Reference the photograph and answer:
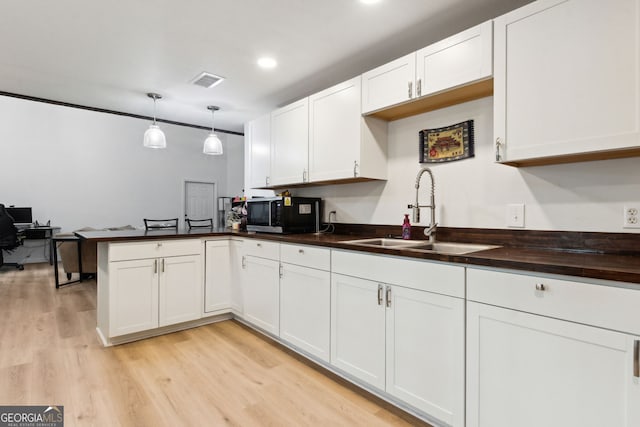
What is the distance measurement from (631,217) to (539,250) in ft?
1.33

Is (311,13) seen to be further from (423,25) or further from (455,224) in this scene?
(455,224)

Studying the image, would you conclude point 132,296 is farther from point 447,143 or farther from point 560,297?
point 560,297

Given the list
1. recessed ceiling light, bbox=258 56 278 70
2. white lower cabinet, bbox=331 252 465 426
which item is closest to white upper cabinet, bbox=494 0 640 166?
white lower cabinet, bbox=331 252 465 426

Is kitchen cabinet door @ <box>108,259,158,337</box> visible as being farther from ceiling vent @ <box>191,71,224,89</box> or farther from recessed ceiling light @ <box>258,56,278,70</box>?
recessed ceiling light @ <box>258,56,278,70</box>

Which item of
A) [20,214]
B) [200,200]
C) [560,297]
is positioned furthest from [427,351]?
[20,214]

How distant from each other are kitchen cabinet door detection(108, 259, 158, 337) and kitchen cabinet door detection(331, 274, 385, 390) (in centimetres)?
158

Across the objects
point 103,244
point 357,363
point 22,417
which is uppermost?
point 103,244

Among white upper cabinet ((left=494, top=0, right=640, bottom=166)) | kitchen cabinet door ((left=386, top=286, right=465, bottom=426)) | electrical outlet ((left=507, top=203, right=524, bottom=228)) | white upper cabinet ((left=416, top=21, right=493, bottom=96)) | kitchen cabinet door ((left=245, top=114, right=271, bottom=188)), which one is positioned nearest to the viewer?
white upper cabinet ((left=494, top=0, right=640, bottom=166))

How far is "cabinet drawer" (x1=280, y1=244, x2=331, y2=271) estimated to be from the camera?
→ 7.20ft

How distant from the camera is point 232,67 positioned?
3033 mm

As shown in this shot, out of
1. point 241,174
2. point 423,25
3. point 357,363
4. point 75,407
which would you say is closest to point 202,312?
point 75,407

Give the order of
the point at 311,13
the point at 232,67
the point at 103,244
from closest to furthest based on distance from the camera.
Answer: the point at 311,13
the point at 103,244
the point at 232,67

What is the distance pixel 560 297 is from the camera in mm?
1216

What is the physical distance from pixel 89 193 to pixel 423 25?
262 inches
